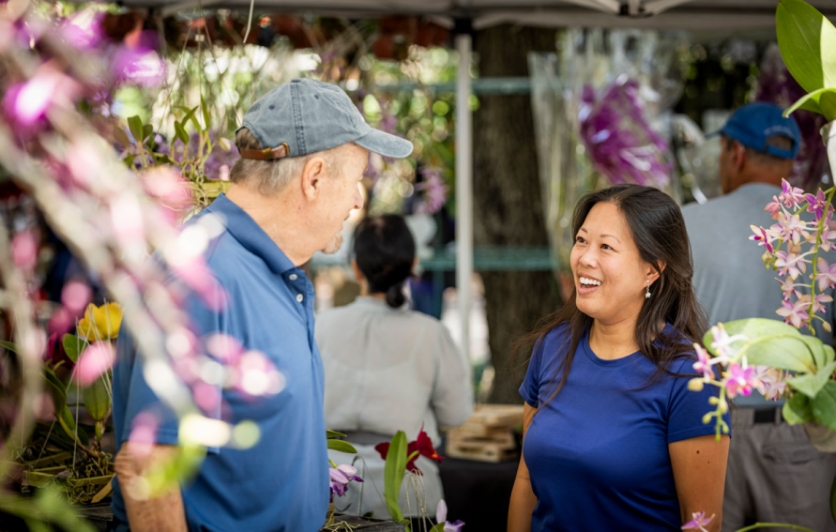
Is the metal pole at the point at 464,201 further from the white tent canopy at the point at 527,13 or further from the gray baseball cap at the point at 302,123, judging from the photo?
the gray baseball cap at the point at 302,123

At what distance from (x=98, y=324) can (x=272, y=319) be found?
2.53ft

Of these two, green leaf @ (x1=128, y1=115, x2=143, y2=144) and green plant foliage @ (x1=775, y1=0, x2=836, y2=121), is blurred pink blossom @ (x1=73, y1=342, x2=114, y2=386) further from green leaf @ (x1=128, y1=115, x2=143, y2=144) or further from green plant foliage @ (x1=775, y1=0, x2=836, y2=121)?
green plant foliage @ (x1=775, y1=0, x2=836, y2=121)

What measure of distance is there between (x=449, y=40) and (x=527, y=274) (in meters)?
1.44

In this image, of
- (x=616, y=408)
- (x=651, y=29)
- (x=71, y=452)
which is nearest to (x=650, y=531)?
(x=616, y=408)

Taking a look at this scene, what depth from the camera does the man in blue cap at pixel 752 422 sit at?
8.29 feet

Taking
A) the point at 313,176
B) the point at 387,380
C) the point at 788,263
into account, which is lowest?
the point at 387,380

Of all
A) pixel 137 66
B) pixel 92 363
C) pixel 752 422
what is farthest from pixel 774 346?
pixel 137 66

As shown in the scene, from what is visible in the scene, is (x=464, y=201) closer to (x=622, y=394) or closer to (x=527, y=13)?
(x=527, y=13)

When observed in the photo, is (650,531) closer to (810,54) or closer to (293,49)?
(810,54)

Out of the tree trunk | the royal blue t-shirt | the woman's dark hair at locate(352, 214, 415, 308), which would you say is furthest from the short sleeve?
the tree trunk

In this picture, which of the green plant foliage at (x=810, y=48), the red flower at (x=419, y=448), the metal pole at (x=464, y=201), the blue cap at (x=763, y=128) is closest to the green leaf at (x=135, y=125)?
the red flower at (x=419, y=448)

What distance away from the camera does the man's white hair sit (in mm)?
1451

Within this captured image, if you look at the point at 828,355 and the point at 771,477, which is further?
the point at 771,477

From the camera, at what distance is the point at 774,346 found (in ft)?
3.53
